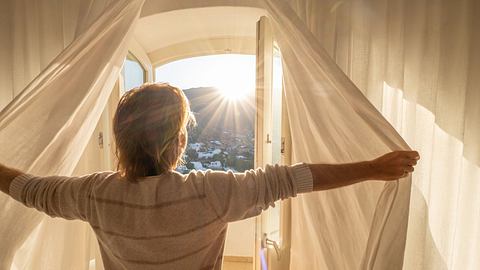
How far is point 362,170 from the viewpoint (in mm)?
682

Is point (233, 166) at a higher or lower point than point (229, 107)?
lower

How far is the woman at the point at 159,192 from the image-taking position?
0.62m

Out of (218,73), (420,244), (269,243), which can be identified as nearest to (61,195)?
(269,243)

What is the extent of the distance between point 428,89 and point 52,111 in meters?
1.32

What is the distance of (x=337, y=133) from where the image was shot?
893 millimetres

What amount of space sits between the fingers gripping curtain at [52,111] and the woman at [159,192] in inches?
10.5

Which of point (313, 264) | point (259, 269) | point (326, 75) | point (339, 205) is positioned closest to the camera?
point (326, 75)

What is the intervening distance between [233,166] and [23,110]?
6.98ft

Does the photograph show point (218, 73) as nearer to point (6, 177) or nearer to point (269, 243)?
point (269, 243)

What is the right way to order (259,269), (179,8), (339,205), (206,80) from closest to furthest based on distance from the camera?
(339,205) → (259,269) → (179,8) → (206,80)

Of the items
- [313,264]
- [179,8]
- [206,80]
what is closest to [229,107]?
[206,80]

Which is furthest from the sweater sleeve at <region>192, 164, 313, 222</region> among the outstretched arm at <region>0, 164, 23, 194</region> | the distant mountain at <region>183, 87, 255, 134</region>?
the distant mountain at <region>183, 87, 255, 134</region>

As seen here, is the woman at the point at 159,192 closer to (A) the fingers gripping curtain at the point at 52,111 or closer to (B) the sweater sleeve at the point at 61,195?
(B) the sweater sleeve at the point at 61,195

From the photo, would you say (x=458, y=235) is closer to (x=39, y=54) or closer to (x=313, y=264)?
(x=313, y=264)
